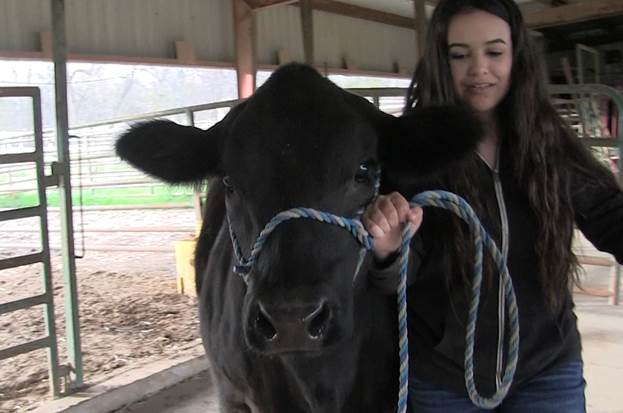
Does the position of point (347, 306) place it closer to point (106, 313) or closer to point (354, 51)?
point (106, 313)

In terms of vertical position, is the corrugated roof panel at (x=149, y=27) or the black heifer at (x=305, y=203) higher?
the corrugated roof panel at (x=149, y=27)

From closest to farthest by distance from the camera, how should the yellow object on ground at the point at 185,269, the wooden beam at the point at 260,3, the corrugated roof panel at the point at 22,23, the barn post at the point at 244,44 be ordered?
the yellow object on ground at the point at 185,269 < the corrugated roof panel at the point at 22,23 < the wooden beam at the point at 260,3 < the barn post at the point at 244,44

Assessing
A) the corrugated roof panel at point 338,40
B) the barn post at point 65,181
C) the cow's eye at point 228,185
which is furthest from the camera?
the corrugated roof panel at point 338,40

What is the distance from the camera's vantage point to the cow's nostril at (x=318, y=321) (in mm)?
1396

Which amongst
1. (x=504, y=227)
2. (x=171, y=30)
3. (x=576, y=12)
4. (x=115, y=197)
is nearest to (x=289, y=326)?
(x=504, y=227)

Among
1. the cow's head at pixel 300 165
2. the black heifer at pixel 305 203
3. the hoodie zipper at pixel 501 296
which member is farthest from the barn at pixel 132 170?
the hoodie zipper at pixel 501 296

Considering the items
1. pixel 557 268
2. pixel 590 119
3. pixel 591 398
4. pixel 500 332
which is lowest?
pixel 591 398

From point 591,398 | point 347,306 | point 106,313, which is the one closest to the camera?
point 347,306

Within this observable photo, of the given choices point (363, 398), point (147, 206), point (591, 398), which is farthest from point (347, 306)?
point (147, 206)

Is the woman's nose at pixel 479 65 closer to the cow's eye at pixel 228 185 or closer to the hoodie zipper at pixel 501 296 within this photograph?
the hoodie zipper at pixel 501 296

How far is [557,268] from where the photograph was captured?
1691 millimetres

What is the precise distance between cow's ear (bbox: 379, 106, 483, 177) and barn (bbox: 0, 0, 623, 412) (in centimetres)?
Answer: 90

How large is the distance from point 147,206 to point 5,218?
14.9 feet

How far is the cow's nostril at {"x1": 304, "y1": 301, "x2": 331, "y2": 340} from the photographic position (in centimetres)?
140
